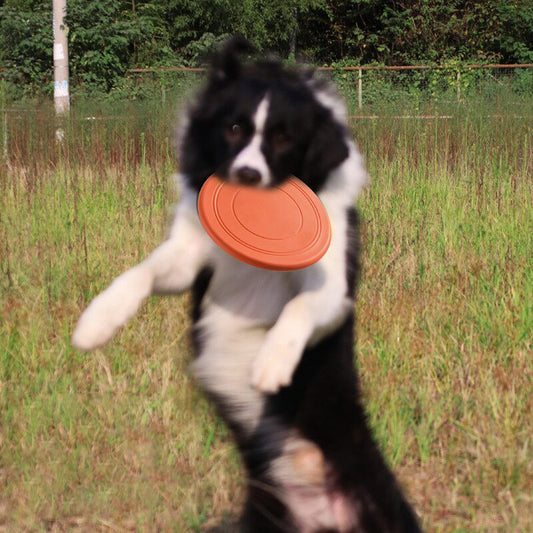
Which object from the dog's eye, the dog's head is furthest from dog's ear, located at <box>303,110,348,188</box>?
the dog's eye

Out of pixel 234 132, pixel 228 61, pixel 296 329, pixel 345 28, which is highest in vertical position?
pixel 228 61

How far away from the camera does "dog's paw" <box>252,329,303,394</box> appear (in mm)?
2070

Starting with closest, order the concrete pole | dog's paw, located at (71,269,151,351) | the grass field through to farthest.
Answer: dog's paw, located at (71,269,151,351)
the grass field
the concrete pole

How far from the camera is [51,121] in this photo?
7.04 m

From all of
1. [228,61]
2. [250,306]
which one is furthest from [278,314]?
[228,61]

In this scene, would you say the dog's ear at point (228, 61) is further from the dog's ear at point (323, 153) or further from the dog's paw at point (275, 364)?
the dog's paw at point (275, 364)

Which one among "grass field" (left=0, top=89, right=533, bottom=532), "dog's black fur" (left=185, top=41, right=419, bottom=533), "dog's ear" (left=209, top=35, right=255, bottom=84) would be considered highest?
"dog's ear" (left=209, top=35, right=255, bottom=84)

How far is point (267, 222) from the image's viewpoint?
250cm

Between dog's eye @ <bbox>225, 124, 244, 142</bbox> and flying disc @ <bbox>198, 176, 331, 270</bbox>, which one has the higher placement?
dog's eye @ <bbox>225, 124, 244, 142</bbox>

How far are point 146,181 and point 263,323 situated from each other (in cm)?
384

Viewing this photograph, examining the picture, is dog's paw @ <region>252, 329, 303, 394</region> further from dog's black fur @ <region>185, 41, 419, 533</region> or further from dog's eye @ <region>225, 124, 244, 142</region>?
dog's eye @ <region>225, 124, 244, 142</region>

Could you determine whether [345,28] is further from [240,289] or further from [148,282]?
[148,282]

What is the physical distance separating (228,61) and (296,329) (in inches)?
45.0

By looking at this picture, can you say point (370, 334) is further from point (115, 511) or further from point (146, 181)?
point (146, 181)
